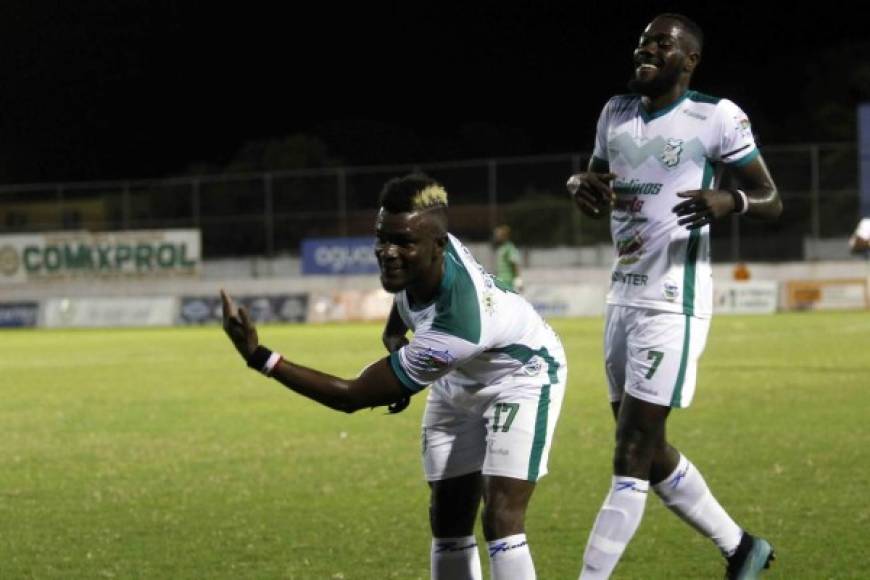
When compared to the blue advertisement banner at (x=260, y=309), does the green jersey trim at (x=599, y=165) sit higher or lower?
higher

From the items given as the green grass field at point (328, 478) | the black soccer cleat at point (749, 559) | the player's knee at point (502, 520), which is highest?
the player's knee at point (502, 520)

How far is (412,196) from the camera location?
563 cm

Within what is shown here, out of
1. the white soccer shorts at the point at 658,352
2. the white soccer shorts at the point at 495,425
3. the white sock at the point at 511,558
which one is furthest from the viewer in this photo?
the white soccer shorts at the point at 658,352

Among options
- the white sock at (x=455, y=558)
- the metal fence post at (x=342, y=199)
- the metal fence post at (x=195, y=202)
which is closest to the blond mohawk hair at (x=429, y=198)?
the white sock at (x=455, y=558)

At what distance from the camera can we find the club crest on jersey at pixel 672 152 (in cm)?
693

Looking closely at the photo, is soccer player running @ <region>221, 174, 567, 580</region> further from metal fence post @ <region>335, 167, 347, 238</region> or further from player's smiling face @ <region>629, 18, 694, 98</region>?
metal fence post @ <region>335, 167, 347, 238</region>

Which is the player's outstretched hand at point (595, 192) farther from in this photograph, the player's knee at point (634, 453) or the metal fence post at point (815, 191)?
the metal fence post at point (815, 191)

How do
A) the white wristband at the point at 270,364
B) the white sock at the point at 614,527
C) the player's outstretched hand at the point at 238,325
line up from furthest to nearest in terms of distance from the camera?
the white sock at the point at 614,527 < the white wristband at the point at 270,364 < the player's outstretched hand at the point at 238,325

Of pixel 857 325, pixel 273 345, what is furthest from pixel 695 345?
pixel 857 325

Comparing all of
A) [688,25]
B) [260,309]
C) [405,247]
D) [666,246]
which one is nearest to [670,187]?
[666,246]

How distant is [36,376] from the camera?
74.2 ft

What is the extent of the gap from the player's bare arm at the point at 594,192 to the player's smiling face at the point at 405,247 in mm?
1380

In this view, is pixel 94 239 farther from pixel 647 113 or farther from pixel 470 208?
pixel 647 113

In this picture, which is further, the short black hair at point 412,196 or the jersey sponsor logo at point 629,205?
the jersey sponsor logo at point 629,205
